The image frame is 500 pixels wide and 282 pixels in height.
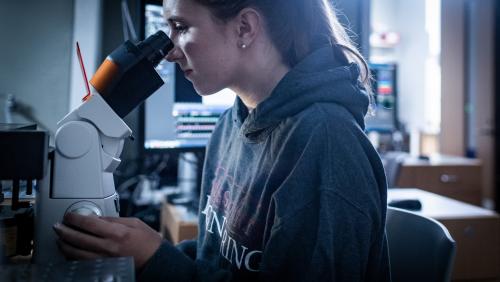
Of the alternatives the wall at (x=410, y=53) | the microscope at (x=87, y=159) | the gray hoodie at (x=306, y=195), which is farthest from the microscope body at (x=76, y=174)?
the wall at (x=410, y=53)

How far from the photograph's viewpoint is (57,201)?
20.6 inches

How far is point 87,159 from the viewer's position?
1.72 feet

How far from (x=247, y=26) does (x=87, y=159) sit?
37cm

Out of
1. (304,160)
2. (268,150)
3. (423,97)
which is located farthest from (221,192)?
(423,97)

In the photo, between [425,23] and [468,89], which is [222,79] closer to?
[468,89]

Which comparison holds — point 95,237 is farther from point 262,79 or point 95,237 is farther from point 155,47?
point 262,79

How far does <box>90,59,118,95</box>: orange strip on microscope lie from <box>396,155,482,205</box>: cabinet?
1894mm

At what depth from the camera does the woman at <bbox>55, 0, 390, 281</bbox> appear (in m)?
0.57

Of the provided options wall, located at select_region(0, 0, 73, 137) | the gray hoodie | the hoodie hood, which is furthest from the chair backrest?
wall, located at select_region(0, 0, 73, 137)

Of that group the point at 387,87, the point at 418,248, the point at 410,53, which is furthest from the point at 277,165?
the point at 410,53

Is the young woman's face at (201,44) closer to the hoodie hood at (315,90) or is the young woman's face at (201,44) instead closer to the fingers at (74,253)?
the hoodie hood at (315,90)

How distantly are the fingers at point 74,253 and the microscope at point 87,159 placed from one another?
3 centimetres

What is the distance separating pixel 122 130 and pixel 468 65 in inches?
172

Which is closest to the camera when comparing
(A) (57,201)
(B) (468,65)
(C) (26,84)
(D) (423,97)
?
(A) (57,201)
